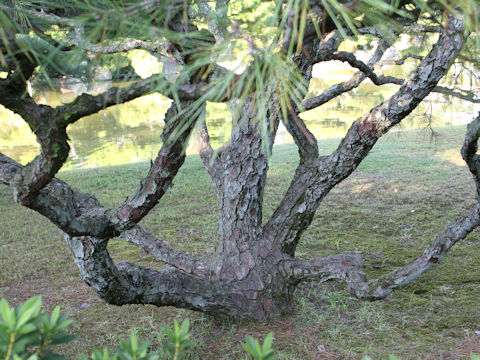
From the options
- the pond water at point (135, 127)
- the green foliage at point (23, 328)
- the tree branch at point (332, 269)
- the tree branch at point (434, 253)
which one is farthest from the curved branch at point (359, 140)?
the pond water at point (135, 127)

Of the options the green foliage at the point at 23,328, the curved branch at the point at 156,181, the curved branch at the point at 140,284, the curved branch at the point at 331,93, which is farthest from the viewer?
the curved branch at the point at 331,93

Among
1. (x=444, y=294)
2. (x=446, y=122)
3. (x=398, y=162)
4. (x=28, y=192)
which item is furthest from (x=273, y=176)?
(x=446, y=122)

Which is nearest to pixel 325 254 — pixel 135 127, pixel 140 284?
pixel 140 284

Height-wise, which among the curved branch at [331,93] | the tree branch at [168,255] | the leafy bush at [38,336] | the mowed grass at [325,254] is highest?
the curved branch at [331,93]

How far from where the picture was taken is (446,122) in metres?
11.6

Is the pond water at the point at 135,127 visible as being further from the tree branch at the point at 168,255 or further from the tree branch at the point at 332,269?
the tree branch at the point at 332,269

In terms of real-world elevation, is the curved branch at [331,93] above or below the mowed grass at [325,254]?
above

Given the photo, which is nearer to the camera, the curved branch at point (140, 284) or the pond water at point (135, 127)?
the curved branch at point (140, 284)

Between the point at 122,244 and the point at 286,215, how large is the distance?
2250 mm

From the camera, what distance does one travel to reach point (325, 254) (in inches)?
158

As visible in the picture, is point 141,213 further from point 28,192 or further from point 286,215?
point 286,215

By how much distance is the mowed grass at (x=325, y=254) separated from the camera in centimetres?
261

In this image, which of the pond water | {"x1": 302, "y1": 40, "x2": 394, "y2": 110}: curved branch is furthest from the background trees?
the pond water

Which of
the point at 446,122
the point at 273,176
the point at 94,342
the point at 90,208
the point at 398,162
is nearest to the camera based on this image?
the point at 90,208
